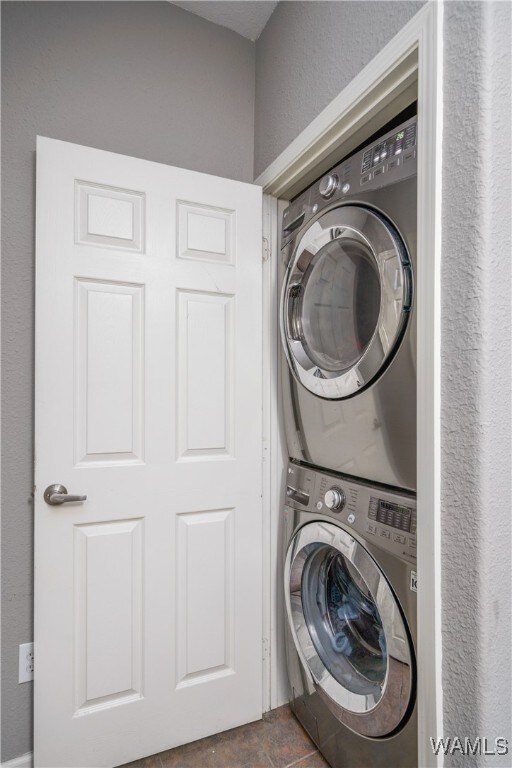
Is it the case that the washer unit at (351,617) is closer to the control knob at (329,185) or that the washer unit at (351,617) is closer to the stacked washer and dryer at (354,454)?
the stacked washer and dryer at (354,454)

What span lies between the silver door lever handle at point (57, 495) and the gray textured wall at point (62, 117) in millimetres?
124

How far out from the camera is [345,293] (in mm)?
1250

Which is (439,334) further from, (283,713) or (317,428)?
(283,713)

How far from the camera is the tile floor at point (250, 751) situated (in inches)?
53.3

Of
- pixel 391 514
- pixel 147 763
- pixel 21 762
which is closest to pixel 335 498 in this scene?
pixel 391 514

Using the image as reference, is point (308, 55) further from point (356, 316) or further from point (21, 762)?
point (21, 762)

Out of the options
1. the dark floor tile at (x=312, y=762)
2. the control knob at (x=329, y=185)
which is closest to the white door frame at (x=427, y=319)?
the control knob at (x=329, y=185)

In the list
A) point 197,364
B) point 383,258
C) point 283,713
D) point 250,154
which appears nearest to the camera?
point 383,258

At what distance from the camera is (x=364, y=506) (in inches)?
44.1

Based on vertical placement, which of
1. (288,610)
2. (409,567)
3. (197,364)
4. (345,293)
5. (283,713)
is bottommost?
(283,713)

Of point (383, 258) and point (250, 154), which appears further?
point (250, 154)

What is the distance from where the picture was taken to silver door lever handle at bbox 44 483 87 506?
127 centimetres

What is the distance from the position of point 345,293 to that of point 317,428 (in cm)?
45

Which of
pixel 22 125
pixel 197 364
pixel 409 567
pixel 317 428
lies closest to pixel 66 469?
pixel 197 364
